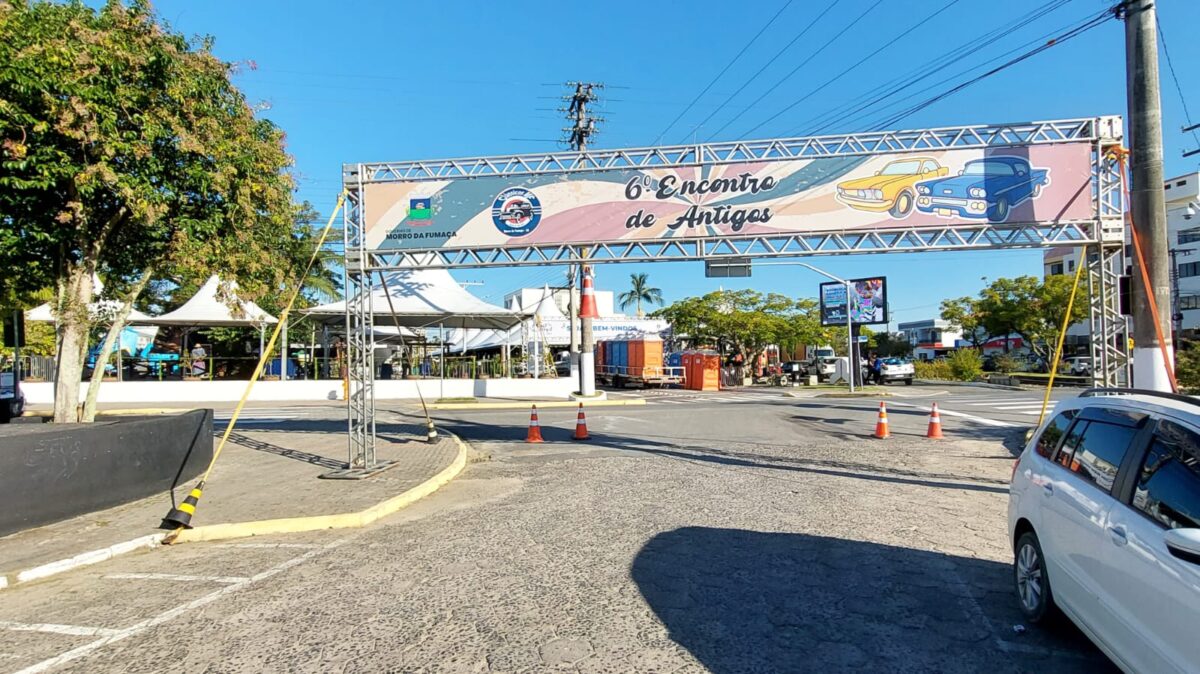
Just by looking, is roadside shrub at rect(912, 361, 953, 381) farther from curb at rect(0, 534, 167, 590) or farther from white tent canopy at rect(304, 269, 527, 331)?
curb at rect(0, 534, 167, 590)

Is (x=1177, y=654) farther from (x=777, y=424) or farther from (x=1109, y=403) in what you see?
(x=777, y=424)

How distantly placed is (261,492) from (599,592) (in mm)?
5777

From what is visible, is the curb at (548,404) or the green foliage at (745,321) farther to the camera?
the green foliage at (745,321)

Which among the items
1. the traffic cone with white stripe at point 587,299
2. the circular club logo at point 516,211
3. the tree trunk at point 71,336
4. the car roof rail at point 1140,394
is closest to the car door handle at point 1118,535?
the car roof rail at point 1140,394

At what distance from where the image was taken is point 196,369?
31.4m

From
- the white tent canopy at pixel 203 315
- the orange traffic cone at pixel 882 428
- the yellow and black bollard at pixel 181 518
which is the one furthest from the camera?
the white tent canopy at pixel 203 315

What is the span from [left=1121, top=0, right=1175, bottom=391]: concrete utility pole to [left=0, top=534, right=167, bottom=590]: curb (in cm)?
1268

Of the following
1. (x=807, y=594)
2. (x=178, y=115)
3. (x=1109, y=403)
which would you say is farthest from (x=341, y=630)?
(x=178, y=115)

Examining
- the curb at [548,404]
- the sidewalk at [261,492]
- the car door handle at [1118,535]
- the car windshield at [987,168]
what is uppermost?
the car windshield at [987,168]

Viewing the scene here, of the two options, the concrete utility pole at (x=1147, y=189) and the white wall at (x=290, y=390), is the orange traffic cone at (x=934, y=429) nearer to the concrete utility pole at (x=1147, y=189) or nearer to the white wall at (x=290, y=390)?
the concrete utility pole at (x=1147, y=189)

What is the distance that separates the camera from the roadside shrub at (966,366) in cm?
4247

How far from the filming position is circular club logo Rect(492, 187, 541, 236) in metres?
11.5

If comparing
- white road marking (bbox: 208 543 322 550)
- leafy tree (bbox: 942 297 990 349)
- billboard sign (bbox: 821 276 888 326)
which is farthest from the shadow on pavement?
leafy tree (bbox: 942 297 990 349)

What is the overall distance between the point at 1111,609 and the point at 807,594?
6.65 feet
